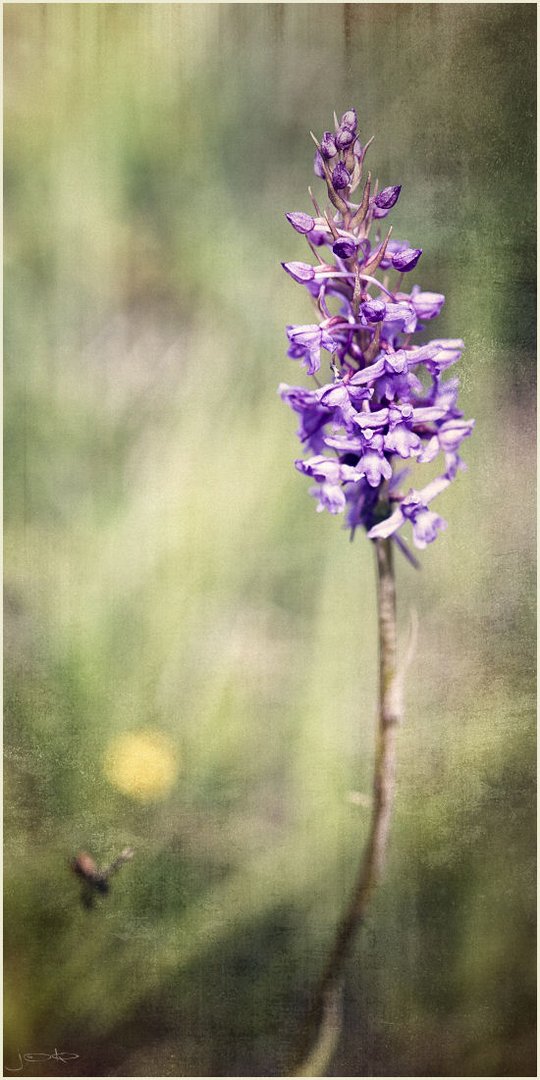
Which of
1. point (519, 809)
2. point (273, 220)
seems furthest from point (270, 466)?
point (519, 809)

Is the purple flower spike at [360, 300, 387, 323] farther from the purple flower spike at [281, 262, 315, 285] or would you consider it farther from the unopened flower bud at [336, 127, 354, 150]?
the unopened flower bud at [336, 127, 354, 150]

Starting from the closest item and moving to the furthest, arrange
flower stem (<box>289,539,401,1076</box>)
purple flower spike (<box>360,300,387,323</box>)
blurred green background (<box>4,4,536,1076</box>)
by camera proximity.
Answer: purple flower spike (<box>360,300,387,323</box>) < flower stem (<box>289,539,401,1076</box>) < blurred green background (<box>4,4,536,1076</box>)

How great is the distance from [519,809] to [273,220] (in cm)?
183

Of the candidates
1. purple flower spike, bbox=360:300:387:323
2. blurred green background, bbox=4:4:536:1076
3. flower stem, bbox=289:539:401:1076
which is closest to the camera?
purple flower spike, bbox=360:300:387:323

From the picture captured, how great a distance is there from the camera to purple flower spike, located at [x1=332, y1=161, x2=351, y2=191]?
1650 mm

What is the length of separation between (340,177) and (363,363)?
1.20 ft

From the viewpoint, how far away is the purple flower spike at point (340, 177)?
1.65 m

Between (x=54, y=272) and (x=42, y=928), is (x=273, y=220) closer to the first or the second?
(x=54, y=272)

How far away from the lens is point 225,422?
2418 mm

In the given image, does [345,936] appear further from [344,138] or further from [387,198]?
[344,138]
